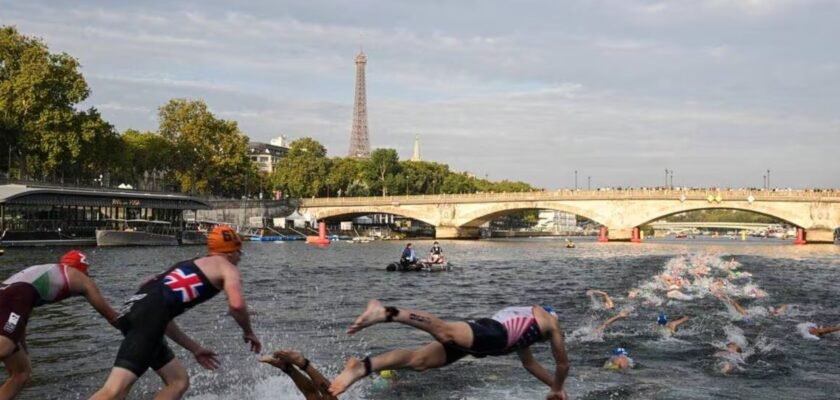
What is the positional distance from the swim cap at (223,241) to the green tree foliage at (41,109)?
75.4 metres

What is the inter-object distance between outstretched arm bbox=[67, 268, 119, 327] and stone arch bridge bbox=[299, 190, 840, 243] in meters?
96.8

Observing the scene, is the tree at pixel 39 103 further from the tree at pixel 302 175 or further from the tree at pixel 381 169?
the tree at pixel 381 169

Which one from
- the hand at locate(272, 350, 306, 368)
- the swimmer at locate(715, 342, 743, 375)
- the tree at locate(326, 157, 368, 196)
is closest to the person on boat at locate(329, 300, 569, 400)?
the hand at locate(272, 350, 306, 368)

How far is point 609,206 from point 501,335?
103544 millimetres

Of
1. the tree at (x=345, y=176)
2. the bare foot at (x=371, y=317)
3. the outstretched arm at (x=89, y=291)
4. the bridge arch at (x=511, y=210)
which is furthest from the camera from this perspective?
the tree at (x=345, y=176)

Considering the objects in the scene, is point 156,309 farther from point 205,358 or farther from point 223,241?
point 205,358

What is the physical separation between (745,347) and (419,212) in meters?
106

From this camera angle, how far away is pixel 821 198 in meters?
96.6

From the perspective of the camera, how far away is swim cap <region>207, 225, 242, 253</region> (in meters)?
8.91

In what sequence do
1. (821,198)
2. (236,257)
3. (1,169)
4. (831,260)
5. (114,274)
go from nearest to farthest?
(236,257) → (114,274) → (831,260) → (1,169) → (821,198)

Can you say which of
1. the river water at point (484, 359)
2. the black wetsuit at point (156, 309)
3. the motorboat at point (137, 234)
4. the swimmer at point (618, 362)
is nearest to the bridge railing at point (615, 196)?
the motorboat at point (137, 234)

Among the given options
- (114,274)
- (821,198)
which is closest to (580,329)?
(114,274)

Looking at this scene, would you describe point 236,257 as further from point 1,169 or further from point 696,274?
point 1,169

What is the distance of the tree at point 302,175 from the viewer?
144875 millimetres
